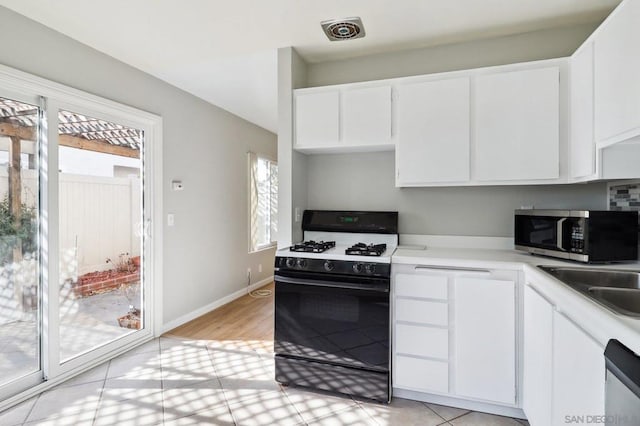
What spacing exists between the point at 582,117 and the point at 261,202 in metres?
4.15

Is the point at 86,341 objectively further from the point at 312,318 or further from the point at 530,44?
the point at 530,44

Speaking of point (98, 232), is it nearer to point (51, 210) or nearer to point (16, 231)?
point (51, 210)

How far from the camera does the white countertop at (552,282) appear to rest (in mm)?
1010

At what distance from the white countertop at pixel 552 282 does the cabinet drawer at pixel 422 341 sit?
1.34 ft

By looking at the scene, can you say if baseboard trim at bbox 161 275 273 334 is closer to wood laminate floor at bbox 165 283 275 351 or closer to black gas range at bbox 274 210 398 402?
wood laminate floor at bbox 165 283 275 351

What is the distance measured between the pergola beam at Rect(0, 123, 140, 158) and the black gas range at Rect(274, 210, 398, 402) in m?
1.77

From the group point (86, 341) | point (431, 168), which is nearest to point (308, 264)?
point (431, 168)

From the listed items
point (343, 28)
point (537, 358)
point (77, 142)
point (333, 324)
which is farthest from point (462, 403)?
point (77, 142)

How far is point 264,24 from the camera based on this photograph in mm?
2227


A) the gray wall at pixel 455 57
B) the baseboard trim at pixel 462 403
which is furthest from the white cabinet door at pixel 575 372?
the gray wall at pixel 455 57

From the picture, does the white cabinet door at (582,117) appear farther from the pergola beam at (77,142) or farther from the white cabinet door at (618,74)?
the pergola beam at (77,142)

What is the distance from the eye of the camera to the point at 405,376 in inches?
81.4

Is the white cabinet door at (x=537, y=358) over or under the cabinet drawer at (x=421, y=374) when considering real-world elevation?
over

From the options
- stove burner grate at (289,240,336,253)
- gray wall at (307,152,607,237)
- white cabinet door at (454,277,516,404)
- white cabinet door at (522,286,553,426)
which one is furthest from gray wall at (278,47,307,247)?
white cabinet door at (522,286,553,426)
